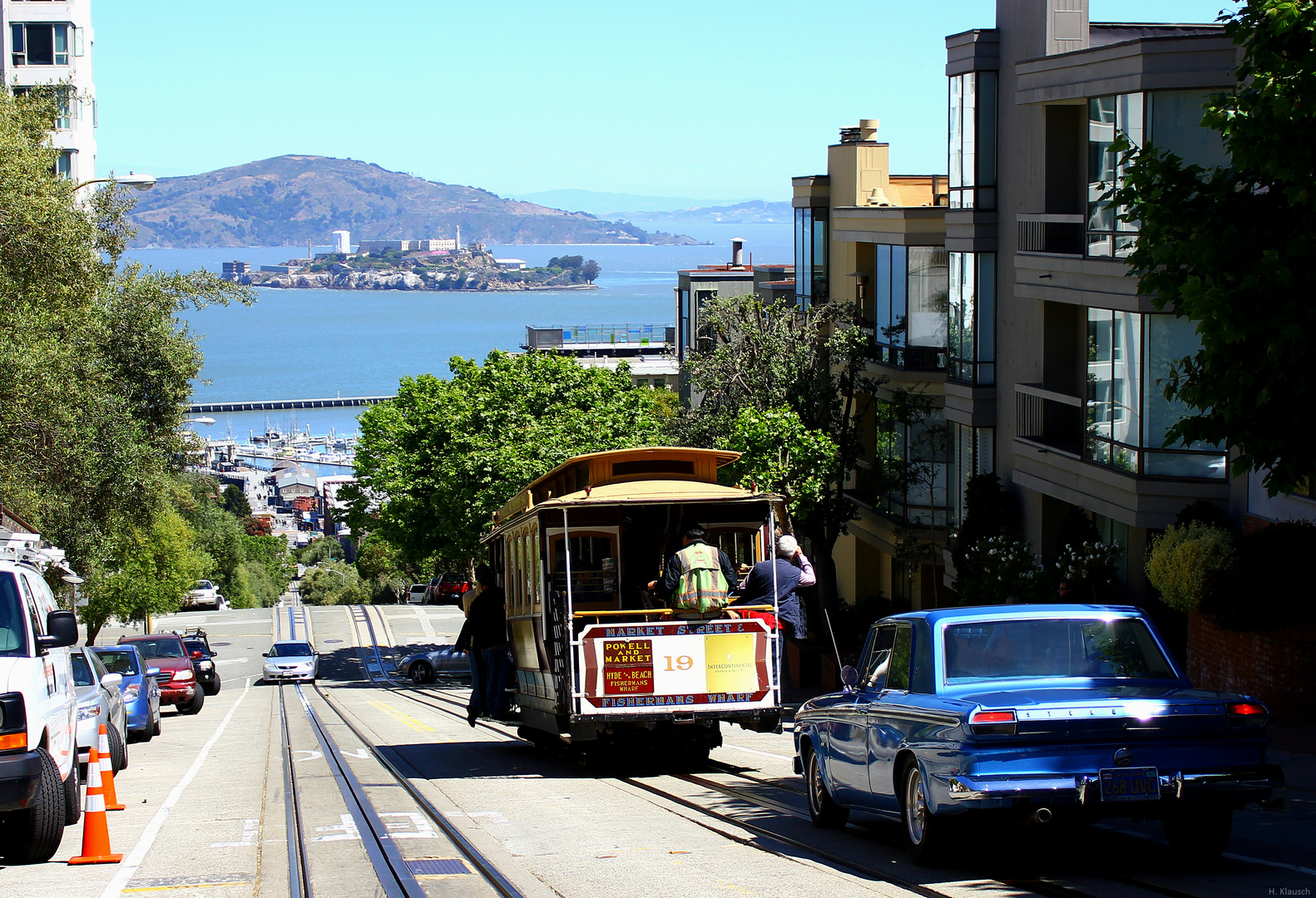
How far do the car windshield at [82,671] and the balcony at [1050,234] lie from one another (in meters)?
16.6

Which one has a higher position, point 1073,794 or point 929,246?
point 929,246

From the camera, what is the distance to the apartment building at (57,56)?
4891cm

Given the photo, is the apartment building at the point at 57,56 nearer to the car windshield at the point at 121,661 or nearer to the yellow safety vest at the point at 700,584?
the car windshield at the point at 121,661

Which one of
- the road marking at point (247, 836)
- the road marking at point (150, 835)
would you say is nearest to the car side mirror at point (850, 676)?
the road marking at point (247, 836)

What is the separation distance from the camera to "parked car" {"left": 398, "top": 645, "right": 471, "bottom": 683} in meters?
42.3

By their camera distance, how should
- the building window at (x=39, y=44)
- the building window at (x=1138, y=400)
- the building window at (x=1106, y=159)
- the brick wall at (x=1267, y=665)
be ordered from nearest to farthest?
the brick wall at (x=1267, y=665)
the building window at (x=1138, y=400)
the building window at (x=1106, y=159)
the building window at (x=39, y=44)

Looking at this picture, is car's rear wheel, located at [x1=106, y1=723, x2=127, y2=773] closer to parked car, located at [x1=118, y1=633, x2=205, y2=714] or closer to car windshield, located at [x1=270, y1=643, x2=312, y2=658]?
parked car, located at [x1=118, y1=633, x2=205, y2=714]

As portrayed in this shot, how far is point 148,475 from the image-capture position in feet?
90.6

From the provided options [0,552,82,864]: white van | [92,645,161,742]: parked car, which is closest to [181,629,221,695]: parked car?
[92,645,161,742]: parked car

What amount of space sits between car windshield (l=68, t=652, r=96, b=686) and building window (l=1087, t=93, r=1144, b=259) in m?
15.2

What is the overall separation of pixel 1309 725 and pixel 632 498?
8071 millimetres

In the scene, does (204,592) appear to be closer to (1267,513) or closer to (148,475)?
(148,475)

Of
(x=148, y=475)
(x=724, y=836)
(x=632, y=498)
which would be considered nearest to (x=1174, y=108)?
(x=632, y=498)

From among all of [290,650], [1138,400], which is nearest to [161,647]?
[290,650]
